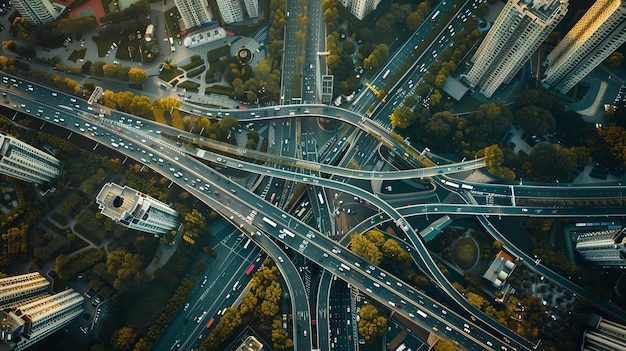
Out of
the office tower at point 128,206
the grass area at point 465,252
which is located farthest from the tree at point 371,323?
the office tower at point 128,206

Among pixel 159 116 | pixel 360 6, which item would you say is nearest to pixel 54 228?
pixel 159 116

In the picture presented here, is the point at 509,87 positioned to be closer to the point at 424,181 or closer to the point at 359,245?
the point at 424,181

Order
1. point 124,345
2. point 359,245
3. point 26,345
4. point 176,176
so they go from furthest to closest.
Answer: point 176,176 → point 359,245 → point 124,345 → point 26,345

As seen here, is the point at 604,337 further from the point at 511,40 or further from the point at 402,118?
the point at 511,40

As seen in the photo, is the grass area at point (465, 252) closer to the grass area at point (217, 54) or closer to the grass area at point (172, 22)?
the grass area at point (217, 54)

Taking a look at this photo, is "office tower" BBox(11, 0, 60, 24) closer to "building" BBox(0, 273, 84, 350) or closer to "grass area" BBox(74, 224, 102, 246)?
"grass area" BBox(74, 224, 102, 246)

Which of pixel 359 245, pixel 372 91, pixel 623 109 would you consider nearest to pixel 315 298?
pixel 359 245
